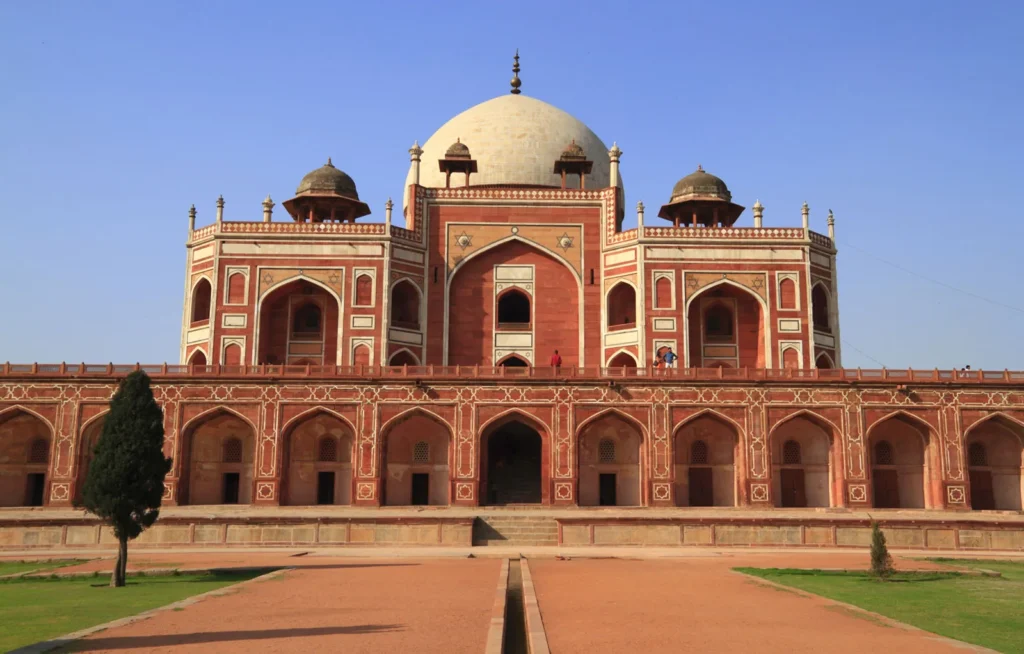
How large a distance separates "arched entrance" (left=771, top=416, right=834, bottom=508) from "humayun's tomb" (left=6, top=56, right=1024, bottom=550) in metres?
0.06

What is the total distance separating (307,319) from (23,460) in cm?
957

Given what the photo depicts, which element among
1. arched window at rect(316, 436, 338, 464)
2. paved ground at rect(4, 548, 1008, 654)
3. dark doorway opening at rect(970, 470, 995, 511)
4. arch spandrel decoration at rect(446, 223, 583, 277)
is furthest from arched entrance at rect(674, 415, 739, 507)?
paved ground at rect(4, 548, 1008, 654)

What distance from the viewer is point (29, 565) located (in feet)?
53.2

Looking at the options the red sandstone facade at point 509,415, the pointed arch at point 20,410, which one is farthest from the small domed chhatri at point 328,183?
the pointed arch at point 20,410

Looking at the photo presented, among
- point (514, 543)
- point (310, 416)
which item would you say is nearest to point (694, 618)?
point (514, 543)

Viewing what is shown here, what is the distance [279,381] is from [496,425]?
608 cm

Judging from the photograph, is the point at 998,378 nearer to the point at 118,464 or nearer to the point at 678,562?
the point at 678,562

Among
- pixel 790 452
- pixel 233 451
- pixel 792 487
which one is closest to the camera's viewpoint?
pixel 792 487

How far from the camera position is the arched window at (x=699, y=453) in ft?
87.6

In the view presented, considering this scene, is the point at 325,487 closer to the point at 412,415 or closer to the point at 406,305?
the point at 412,415

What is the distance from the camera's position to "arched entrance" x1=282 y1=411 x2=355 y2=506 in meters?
26.2

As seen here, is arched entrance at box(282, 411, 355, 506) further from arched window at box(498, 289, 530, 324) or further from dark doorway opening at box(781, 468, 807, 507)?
dark doorway opening at box(781, 468, 807, 507)

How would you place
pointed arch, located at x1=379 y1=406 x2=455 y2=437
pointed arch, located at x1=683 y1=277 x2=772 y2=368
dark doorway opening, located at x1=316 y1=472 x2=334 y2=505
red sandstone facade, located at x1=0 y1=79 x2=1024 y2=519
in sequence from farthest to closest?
pointed arch, located at x1=683 y1=277 x2=772 y2=368 < dark doorway opening, located at x1=316 y1=472 x2=334 y2=505 < pointed arch, located at x1=379 y1=406 x2=455 y2=437 < red sandstone facade, located at x1=0 y1=79 x2=1024 y2=519

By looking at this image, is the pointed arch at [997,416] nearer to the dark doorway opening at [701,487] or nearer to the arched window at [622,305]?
the dark doorway opening at [701,487]
